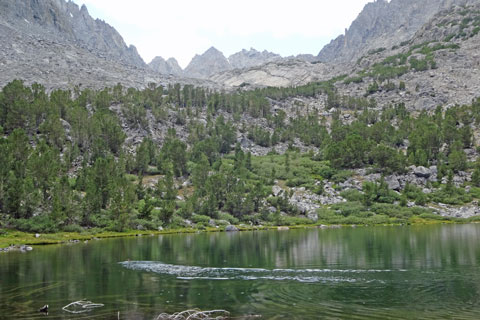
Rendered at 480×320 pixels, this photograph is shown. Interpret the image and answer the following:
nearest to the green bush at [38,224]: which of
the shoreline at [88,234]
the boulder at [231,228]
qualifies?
the shoreline at [88,234]

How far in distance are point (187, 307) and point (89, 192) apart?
83.4 meters

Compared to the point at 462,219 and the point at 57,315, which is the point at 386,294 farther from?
the point at 462,219

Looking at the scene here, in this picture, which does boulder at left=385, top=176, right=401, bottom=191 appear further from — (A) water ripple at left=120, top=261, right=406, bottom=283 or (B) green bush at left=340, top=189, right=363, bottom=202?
(A) water ripple at left=120, top=261, right=406, bottom=283

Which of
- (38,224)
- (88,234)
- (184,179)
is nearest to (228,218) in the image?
(184,179)

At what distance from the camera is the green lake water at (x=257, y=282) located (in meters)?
31.5

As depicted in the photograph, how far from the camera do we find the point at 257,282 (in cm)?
4303

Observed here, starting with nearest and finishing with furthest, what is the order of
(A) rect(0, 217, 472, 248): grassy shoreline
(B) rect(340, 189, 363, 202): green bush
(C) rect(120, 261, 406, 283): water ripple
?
(C) rect(120, 261, 406, 283): water ripple < (A) rect(0, 217, 472, 248): grassy shoreline < (B) rect(340, 189, 363, 202): green bush

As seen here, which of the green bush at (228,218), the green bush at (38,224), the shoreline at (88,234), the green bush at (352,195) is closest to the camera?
the shoreline at (88,234)

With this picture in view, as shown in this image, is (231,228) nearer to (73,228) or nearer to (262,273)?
(73,228)

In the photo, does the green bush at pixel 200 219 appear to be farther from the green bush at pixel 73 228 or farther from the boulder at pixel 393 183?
the boulder at pixel 393 183

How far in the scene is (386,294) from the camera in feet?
118

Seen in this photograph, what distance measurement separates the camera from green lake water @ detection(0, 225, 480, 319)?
3153 centimetres

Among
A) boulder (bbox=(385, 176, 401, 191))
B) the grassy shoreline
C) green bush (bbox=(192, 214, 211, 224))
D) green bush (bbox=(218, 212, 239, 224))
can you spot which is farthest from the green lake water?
boulder (bbox=(385, 176, 401, 191))

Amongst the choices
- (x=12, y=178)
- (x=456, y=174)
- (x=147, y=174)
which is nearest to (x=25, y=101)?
(x=147, y=174)
